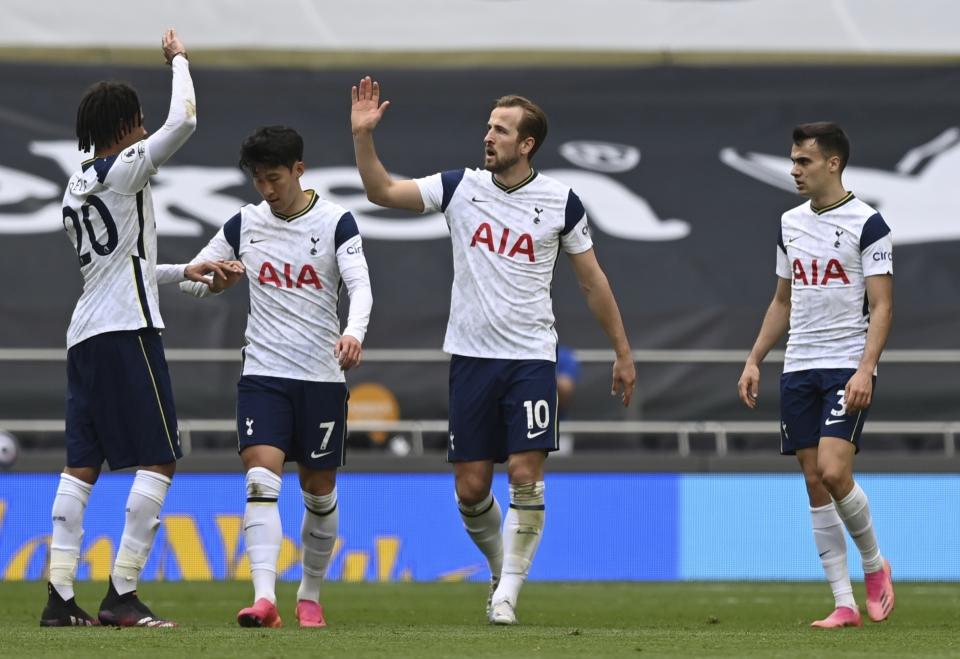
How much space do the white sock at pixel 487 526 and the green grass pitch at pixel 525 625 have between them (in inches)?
12.1

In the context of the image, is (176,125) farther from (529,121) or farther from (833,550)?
(833,550)

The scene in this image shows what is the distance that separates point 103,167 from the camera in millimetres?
7352

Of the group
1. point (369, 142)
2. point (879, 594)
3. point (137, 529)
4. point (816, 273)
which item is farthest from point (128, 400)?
point (879, 594)

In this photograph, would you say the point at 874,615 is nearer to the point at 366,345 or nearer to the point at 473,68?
the point at 366,345

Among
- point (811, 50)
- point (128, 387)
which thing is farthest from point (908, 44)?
point (128, 387)

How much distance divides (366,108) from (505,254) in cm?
88

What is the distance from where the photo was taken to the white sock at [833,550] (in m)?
7.94

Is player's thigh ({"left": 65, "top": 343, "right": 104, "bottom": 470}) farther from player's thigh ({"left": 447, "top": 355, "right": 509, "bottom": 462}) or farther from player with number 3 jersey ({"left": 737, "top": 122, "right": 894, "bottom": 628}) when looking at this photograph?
player with number 3 jersey ({"left": 737, "top": 122, "right": 894, "bottom": 628})

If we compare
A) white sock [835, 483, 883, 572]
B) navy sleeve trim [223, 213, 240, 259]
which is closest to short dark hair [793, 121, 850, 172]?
white sock [835, 483, 883, 572]

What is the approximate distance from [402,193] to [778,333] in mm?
1979

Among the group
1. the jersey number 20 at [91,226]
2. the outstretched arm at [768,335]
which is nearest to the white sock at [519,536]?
the outstretched arm at [768,335]

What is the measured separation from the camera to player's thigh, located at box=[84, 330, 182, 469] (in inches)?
289

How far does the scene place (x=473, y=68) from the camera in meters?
16.1

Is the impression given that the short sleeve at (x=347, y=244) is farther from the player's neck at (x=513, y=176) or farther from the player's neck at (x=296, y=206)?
the player's neck at (x=513, y=176)
